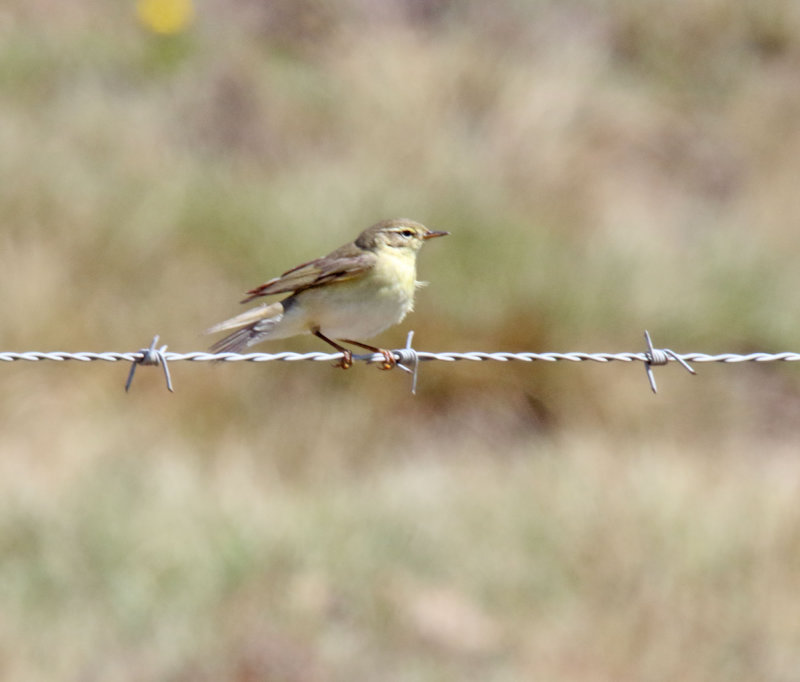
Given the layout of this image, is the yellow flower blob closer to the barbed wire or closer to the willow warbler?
the willow warbler

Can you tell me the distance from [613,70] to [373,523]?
10248mm

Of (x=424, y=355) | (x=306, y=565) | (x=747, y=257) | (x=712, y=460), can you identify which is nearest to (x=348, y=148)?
(x=747, y=257)

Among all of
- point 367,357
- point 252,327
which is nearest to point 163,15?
point 252,327

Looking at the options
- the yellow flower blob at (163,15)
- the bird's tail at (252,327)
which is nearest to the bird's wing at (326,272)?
the bird's tail at (252,327)

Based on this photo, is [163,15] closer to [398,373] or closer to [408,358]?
[398,373]

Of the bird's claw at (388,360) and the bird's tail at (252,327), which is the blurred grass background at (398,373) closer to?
the bird's tail at (252,327)

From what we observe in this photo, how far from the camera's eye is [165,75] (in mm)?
14898

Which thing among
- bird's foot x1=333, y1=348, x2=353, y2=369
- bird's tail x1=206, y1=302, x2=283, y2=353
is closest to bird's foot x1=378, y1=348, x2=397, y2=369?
bird's foot x1=333, y1=348, x2=353, y2=369

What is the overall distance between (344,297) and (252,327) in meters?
0.43

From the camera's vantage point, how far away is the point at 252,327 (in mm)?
5098

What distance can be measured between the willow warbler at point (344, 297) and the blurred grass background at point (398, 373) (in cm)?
277

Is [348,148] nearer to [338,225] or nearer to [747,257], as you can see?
[338,225]

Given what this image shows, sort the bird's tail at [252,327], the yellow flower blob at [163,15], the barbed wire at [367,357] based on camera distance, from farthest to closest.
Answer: the yellow flower blob at [163,15] < the bird's tail at [252,327] < the barbed wire at [367,357]

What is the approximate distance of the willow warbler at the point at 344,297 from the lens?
4852mm
